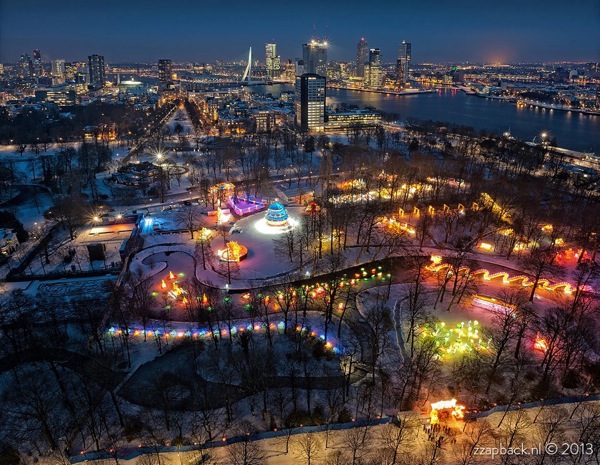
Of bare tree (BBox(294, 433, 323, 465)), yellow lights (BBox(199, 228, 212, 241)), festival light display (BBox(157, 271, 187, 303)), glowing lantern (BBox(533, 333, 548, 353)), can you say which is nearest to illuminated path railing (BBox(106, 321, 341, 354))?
festival light display (BBox(157, 271, 187, 303))

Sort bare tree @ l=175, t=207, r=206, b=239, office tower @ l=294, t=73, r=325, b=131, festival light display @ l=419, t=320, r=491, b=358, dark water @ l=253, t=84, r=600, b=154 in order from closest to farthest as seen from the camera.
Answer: festival light display @ l=419, t=320, r=491, b=358
bare tree @ l=175, t=207, r=206, b=239
dark water @ l=253, t=84, r=600, b=154
office tower @ l=294, t=73, r=325, b=131

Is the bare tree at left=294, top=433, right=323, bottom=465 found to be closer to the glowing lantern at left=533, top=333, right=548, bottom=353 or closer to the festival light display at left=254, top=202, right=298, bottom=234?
the glowing lantern at left=533, top=333, right=548, bottom=353

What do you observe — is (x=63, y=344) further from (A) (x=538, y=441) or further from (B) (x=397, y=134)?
(B) (x=397, y=134)

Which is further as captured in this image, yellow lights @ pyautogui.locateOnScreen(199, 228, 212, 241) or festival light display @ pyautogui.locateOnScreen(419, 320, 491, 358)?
yellow lights @ pyautogui.locateOnScreen(199, 228, 212, 241)

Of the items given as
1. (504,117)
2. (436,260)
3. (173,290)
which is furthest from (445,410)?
(504,117)

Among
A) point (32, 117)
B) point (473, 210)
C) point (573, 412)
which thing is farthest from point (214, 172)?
point (32, 117)

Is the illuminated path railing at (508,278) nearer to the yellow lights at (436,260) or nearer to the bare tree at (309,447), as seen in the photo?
the yellow lights at (436,260)
